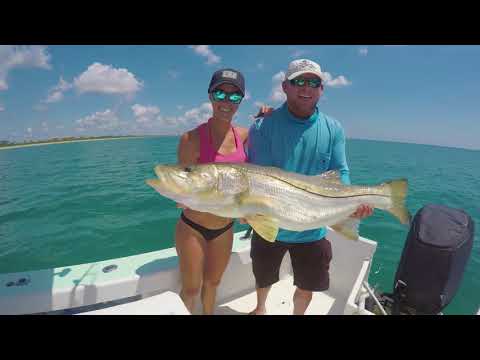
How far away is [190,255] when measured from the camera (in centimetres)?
282

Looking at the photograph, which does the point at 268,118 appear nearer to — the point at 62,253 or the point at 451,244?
the point at 451,244

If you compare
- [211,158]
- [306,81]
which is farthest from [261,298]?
[306,81]

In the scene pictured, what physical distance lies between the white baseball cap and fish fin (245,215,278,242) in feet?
4.72

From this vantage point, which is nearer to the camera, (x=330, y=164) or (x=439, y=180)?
(x=330, y=164)

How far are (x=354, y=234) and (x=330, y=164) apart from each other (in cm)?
82

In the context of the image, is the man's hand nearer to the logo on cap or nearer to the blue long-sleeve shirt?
the blue long-sleeve shirt

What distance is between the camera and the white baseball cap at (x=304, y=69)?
2588 millimetres

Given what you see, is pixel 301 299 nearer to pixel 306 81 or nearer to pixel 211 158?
pixel 211 158

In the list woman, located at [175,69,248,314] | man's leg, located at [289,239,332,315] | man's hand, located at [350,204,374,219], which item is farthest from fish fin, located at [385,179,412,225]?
woman, located at [175,69,248,314]

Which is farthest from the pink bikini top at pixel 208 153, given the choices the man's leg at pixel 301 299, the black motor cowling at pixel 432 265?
the black motor cowling at pixel 432 265

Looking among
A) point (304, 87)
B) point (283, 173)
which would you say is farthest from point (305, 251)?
point (304, 87)
